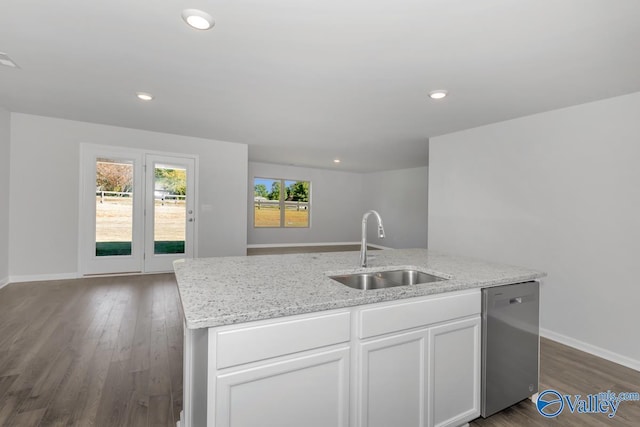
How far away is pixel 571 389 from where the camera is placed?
2170mm

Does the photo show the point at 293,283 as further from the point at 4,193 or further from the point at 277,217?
the point at 277,217

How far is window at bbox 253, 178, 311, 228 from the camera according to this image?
337 inches

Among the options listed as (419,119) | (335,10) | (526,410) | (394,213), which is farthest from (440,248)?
(394,213)

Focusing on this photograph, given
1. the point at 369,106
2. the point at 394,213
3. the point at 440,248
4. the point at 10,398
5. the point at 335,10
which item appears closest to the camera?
the point at 335,10

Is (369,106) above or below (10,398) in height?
above

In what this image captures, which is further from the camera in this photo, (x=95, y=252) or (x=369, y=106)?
(x=95, y=252)

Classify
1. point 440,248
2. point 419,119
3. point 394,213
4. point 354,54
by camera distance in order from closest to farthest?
point 354,54 < point 419,119 < point 440,248 < point 394,213

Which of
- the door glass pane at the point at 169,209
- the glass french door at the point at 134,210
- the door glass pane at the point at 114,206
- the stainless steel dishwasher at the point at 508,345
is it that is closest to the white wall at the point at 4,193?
the glass french door at the point at 134,210

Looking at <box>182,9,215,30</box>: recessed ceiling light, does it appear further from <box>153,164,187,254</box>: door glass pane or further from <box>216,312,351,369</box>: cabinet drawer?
<box>153,164,187,254</box>: door glass pane

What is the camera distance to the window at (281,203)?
856 cm

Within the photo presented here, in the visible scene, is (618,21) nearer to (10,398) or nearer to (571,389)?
(571,389)

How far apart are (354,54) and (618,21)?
1.54m

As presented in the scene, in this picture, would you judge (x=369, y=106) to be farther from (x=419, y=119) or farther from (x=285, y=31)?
(x=285, y=31)

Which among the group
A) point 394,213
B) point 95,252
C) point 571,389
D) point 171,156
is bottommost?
point 571,389
